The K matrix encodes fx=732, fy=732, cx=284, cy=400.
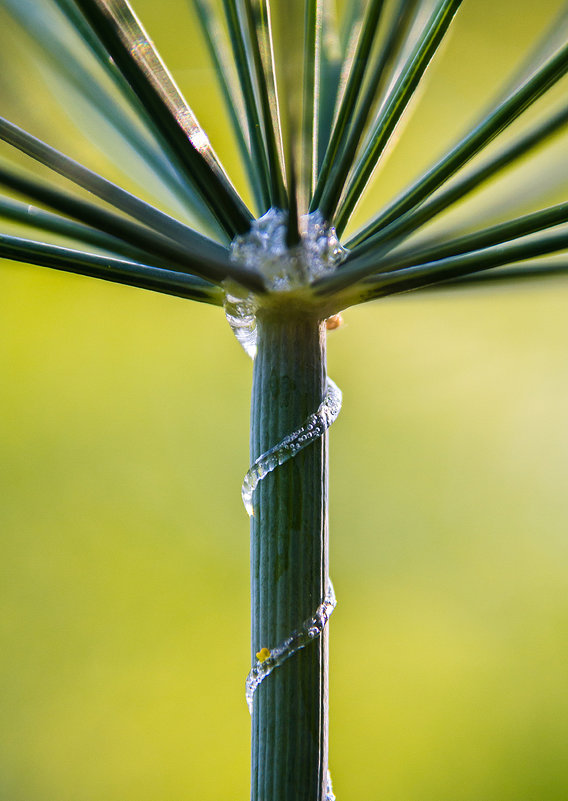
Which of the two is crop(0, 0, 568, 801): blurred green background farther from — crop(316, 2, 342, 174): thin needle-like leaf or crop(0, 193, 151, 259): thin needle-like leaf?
crop(0, 193, 151, 259): thin needle-like leaf

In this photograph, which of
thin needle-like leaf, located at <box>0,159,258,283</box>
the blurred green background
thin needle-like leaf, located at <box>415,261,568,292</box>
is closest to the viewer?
thin needle-like leaf, located at <box>0,159,258,283</box>

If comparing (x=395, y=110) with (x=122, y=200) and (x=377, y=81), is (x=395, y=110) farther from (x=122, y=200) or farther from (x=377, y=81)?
(x=122, y=200)

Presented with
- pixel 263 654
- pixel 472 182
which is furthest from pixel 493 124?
pixel 263 654

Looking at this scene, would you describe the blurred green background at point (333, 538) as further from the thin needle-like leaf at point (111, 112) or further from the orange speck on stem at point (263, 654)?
the orange speck on stem at point (263, 654)

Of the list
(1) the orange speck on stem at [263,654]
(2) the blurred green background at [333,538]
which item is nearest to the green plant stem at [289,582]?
(1) the orange speck on stem at [263,654]

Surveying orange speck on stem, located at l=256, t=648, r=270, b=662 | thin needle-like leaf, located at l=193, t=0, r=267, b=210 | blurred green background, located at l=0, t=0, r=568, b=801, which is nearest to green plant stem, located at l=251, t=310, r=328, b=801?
orange speck on stem, located at l=256, t=648, r=270, b=662

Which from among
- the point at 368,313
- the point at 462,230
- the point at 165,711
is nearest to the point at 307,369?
the point at 462,230
